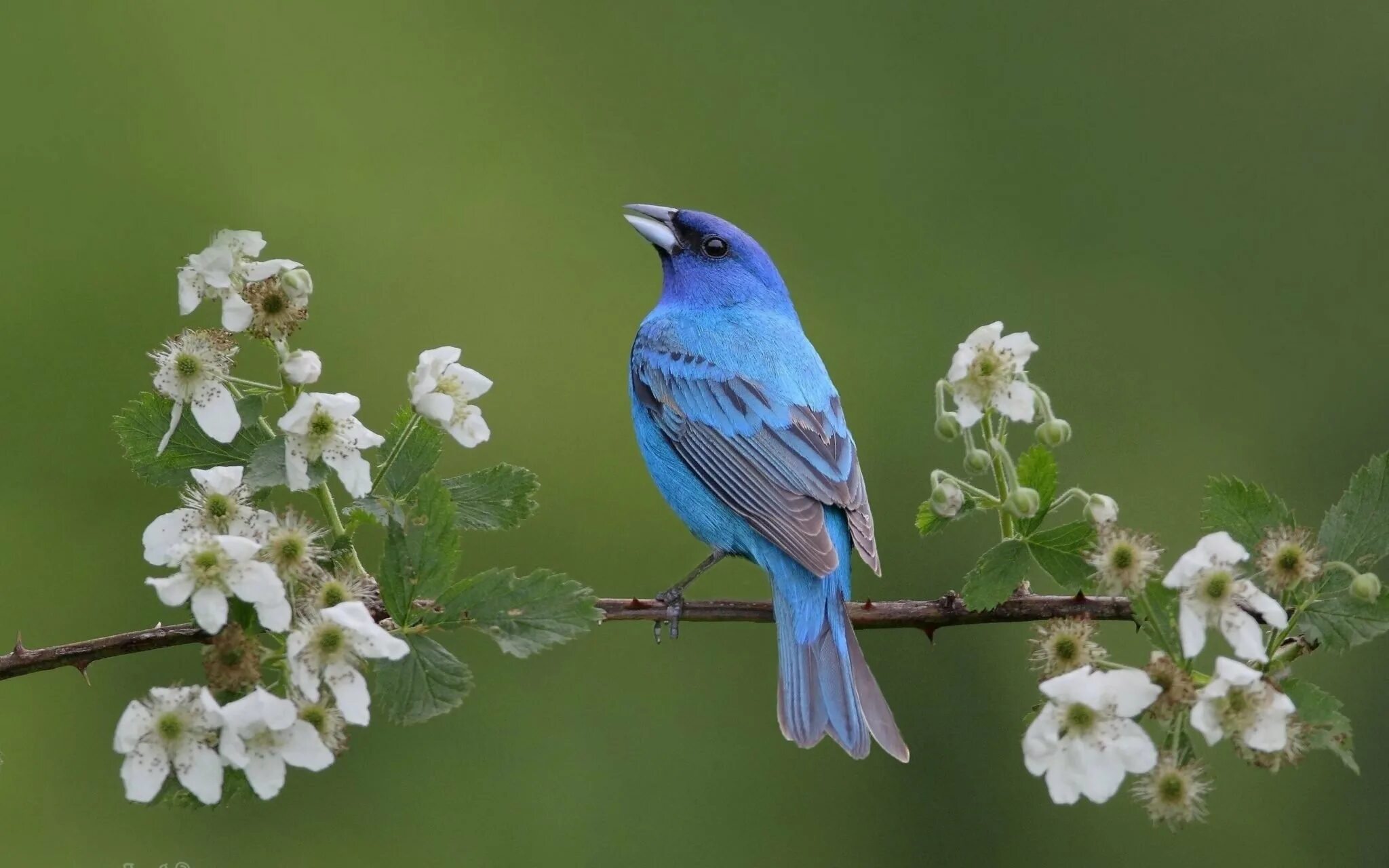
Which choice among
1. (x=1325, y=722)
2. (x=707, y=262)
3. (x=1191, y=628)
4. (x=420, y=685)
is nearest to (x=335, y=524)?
(x=420, y=685)

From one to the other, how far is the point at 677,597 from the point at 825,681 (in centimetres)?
55

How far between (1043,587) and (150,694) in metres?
8.45

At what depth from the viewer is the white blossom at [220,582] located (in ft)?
9.02

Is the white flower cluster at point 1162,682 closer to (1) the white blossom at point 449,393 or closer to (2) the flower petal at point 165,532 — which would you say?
(1) the white blossom at point 449,393

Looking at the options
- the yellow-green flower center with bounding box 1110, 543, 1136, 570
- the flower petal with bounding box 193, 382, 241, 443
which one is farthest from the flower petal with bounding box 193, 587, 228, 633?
the yellow-green flower center with bounding box 1110, 543, 1136, 570

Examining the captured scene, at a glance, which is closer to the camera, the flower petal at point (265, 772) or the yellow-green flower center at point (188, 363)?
the flower petal at point (265, 772)

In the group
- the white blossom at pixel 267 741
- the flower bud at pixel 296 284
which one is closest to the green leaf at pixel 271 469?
the flower bud at pixel 296 284

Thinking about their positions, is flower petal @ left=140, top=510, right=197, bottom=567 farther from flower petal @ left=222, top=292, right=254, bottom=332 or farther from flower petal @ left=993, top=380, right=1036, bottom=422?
flower petal @ left=993, top=380, right=1036, bottom=422

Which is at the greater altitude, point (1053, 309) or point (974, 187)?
point (974, 187)

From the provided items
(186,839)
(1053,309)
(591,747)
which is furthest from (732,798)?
(1053,309)

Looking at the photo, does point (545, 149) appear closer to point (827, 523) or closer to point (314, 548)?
point (827, 523)

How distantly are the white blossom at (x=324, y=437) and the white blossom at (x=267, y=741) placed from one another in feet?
1.28

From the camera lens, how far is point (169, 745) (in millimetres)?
2736

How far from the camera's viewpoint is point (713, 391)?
5.24 metres
